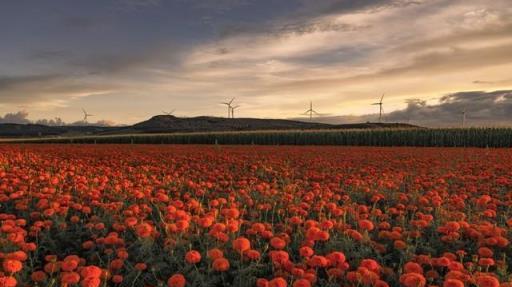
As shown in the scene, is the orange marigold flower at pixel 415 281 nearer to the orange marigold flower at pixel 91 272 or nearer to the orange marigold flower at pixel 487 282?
the orange marigold flower at pixel 487 282

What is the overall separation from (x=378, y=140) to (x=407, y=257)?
3773 cm

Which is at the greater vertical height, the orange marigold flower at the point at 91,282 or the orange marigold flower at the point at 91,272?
the orange marigold flower at the point at 91,272

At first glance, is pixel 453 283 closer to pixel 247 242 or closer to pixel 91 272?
pixel 247 242

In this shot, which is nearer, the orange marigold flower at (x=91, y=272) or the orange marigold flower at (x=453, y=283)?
the orange marigold flower at (x=453, y=283)

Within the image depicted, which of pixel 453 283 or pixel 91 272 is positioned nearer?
pixel 453 283

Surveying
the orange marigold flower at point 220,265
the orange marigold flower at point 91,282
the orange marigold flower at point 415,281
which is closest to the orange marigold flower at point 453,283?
the orange marigold flower at point 415,281

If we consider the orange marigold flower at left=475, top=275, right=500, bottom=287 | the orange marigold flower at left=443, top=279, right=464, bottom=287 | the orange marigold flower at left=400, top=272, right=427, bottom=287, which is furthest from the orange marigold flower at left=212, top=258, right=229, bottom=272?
the orange marigold flower at left=475, top=275, right=500, bottom=287

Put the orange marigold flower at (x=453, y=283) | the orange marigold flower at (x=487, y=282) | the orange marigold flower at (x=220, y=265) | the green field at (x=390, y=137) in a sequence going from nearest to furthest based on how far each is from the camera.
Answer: the orange marigold flower at (x=453, y=283) < the orange marigold flower at (x=487, y=282) < the orange marigold flower at (x=220, y=265) < the green field at (x=390, y=137)

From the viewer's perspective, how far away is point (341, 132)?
44.3 metres

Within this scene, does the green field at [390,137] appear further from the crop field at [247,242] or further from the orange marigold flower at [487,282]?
the orange marigold flower at [487,282]

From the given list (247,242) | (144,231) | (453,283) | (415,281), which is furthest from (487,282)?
(144,231)

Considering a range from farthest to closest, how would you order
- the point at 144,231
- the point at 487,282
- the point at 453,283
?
the point at 144,231
the point at 487,282
the point at 453,283

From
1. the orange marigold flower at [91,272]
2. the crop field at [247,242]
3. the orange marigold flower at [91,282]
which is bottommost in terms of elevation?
the crop field at [247,242]

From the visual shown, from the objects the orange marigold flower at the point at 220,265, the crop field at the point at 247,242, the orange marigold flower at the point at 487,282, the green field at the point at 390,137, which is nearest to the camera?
the orange marigold flower at the point at 487,282
